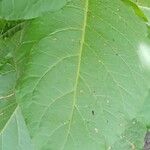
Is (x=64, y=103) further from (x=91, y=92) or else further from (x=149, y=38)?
(x=149, y=38)

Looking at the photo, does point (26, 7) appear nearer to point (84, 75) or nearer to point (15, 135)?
point (84, 75)

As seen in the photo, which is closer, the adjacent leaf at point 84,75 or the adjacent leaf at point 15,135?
the adjacent leaf at point 84,75

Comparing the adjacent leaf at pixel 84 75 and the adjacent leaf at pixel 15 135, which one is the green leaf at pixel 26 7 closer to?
the adjacent leaf at pixel 84 75

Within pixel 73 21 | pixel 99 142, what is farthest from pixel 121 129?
pixel 73 21

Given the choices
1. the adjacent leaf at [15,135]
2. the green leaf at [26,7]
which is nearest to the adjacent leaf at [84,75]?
the green leaf at [26,7]

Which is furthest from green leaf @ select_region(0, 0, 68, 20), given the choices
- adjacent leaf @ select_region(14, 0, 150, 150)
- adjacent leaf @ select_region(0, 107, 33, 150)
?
adjacent leaf @ select_region(0, 107, 33, 150)

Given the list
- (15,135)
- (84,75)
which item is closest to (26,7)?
(84,75)

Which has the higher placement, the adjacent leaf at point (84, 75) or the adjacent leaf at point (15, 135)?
the adjacent leaf at point (84, 75)
